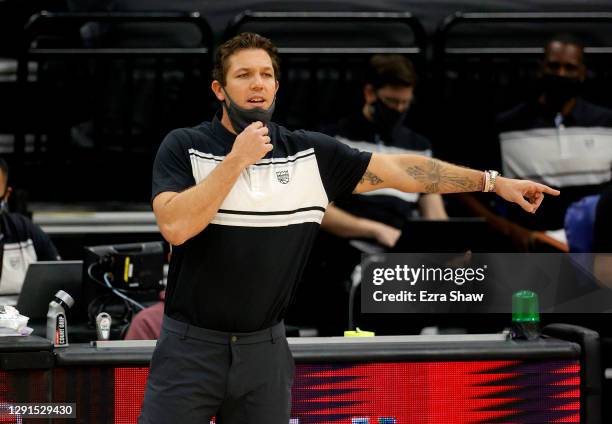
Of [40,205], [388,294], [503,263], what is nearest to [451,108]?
[503,263]

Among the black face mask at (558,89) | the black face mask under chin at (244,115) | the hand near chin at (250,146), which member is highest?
the black face mask at (558,89)

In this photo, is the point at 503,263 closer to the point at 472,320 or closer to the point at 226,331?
the point at 472,320

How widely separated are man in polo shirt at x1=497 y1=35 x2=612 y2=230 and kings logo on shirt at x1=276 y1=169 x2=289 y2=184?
11.6 ft

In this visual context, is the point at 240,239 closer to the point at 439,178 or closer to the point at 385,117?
the point at 439,178

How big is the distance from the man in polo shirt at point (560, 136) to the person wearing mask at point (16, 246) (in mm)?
2661

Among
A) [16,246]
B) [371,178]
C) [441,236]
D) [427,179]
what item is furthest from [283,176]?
[16,246]

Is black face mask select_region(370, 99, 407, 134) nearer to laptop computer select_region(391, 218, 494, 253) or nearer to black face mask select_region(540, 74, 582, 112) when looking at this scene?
black face mask select_region(540, 74, 582, 112)

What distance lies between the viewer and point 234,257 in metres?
3.24

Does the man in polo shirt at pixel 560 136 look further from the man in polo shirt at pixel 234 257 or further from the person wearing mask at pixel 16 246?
the man in polo shirt at pixel 234 257

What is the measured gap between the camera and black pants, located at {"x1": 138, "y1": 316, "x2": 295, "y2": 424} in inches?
127

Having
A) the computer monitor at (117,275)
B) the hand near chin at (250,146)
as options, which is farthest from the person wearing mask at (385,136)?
the hand near chin at (250,146)

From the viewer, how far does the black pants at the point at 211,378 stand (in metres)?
3.24

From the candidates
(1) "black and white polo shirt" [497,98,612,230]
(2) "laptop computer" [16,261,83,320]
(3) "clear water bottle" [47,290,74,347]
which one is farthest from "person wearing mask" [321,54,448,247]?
(3) "clear water bottle" [47,290,74,347]

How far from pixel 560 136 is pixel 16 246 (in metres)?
3.17
